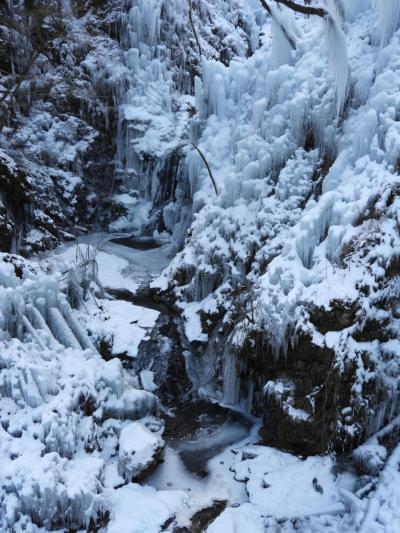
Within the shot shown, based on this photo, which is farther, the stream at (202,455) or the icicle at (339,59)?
the icicle at (339,59)

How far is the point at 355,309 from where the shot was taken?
21.5 feet

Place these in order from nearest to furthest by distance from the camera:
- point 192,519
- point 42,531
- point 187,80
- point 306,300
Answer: point 42,531 → point 192,519 → point 306,300 → point 187,80

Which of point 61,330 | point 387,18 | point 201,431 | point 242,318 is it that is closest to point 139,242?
point 61,330

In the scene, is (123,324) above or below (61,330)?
below

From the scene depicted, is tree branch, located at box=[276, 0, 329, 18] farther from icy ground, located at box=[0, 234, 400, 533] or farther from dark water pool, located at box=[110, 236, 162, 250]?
dark water pool, located at box=[110, 236, 162, 250]

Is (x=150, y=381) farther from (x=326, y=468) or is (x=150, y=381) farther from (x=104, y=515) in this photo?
(x=326, y=468)

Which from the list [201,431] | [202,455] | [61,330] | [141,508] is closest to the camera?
[141,508]

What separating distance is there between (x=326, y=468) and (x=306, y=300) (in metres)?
2.28

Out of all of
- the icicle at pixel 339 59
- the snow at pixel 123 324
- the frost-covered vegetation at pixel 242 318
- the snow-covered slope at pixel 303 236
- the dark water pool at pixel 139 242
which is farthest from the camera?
the dark water pool at pixel 139 242

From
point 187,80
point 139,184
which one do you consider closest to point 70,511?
point 139,184

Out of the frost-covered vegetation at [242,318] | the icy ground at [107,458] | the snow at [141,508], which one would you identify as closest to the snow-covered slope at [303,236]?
the frost-covered vegetation at [242,318]

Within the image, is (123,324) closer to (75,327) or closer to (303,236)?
(75,327)

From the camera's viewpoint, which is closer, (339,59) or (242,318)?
(242,318)

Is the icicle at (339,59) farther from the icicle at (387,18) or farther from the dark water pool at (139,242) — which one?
the dark water pool at (139,242)
